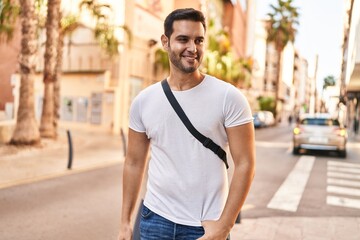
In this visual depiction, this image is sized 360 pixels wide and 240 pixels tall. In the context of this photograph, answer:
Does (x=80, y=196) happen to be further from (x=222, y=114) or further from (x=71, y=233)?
(x=222, y=114)

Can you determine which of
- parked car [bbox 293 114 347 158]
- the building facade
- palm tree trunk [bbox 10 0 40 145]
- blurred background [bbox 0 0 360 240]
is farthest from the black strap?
the building facade

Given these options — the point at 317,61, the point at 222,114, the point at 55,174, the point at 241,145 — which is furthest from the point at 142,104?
the point at 317,61

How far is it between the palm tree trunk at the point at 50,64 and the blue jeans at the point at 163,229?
13.0 meters

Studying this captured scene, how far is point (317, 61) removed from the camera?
14325 cm

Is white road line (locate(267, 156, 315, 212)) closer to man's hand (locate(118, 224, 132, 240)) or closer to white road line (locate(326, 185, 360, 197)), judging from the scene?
white road line (locate(326, 185, 360, 197))

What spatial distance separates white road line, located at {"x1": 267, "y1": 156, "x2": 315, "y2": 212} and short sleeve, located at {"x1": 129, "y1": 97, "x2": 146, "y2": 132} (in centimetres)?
487

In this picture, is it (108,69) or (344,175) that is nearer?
(344,175)

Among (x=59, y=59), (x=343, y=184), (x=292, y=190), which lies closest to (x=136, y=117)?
(x=292, y=190)

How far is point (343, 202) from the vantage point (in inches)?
275

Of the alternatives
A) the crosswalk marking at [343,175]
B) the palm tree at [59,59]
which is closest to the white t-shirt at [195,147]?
the crosswalk marking at [343,175]

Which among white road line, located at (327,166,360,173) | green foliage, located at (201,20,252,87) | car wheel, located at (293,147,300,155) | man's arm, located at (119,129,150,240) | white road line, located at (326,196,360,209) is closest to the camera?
man's arm, located at (119,129,150,240)

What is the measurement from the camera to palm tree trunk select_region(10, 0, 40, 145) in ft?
39.3

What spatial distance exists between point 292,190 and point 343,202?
3.64 feet

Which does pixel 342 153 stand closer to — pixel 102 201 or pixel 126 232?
pixel 102 201
